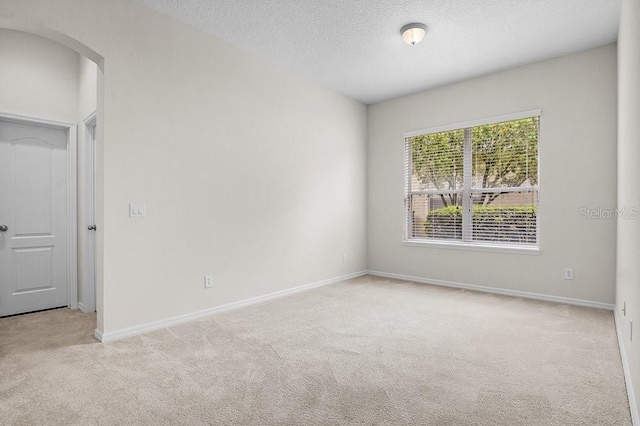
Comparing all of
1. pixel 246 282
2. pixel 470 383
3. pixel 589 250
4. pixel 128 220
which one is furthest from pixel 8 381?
pixel 589 250

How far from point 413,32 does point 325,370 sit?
3037 millimetres

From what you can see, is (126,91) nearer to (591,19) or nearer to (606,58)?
(591,19)

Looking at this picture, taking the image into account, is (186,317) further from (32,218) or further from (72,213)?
(32,218)

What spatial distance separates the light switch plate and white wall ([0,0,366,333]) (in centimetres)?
5

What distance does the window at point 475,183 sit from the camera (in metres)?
4.32

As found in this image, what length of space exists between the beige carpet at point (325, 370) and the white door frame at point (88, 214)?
264mm

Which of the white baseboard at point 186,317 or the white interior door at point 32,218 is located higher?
the white interior door at point 32,218

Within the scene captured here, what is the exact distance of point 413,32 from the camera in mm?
3352

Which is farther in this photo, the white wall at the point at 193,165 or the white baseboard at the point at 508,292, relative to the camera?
the white baseboard at the point at 508,292

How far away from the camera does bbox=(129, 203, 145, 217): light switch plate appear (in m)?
3.03

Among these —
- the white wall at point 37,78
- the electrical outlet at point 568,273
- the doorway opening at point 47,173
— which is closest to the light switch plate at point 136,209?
the doorway opening at point 47,173

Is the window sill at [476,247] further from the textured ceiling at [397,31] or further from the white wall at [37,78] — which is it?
the white wall at [37,78]

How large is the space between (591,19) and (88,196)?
5.27 m

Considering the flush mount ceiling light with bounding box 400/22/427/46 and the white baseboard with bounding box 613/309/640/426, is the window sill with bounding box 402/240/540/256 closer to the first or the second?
the white baseboard with bounding box 613/309/640/426
